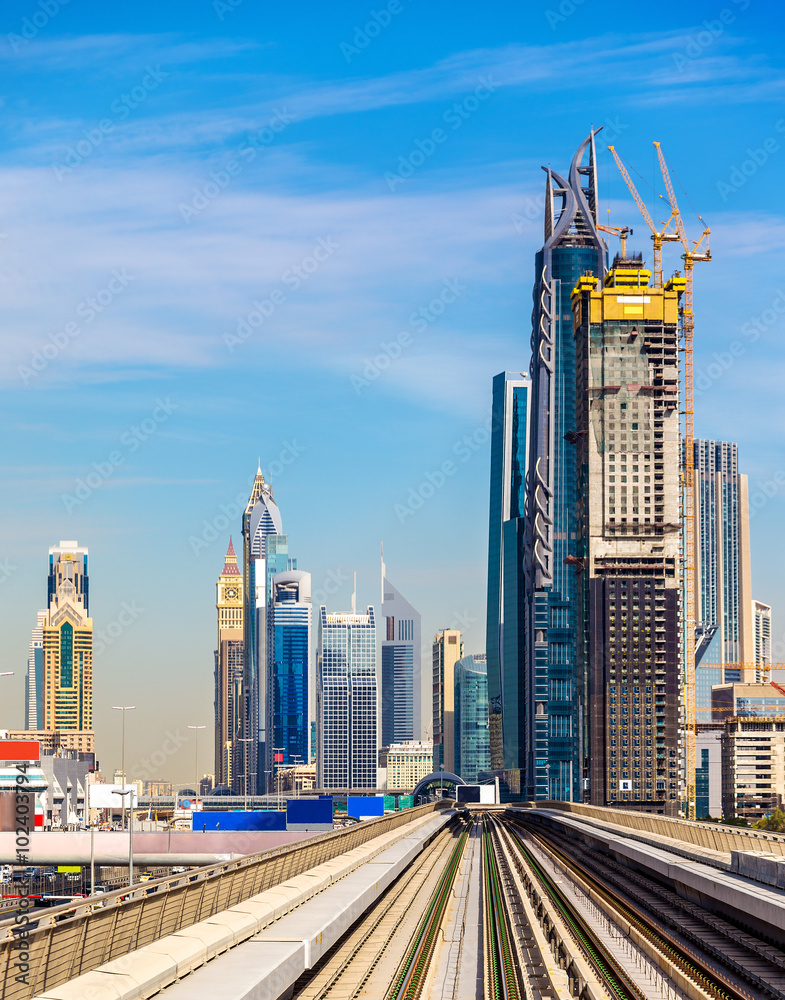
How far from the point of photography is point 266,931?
83.8ft

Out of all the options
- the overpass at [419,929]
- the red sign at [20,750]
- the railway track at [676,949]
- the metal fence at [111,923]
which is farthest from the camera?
Answer: the red sign at [20,750]

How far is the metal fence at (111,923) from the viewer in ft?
55.4

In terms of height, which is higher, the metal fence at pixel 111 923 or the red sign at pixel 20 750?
the metal fence at pixel 111 923

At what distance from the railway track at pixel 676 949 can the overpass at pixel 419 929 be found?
0.33ft

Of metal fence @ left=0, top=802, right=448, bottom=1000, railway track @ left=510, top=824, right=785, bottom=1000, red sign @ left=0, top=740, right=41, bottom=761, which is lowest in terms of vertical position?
red sign @ left=0, top=740, right=41, bottom=761

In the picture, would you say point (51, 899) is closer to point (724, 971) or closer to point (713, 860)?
point (713, 860)

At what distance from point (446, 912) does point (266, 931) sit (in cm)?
2209

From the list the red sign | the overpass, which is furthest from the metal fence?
the red sign

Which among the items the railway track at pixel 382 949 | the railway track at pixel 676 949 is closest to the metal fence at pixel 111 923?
the railway track at pixel 382 949

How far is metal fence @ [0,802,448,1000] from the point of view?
16875 millimetres

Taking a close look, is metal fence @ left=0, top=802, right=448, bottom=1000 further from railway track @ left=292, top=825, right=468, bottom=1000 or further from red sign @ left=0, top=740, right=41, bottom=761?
red sign @ left=0, top=740, right=41, bottom=761

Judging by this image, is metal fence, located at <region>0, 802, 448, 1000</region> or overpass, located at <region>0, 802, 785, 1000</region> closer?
metal fence, located at <region>0, 802, 448, 1000</region>

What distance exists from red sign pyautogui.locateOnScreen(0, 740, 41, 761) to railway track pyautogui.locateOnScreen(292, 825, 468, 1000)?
135 m

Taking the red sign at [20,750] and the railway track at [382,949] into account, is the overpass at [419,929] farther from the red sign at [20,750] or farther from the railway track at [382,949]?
the red sign at [20,750]
